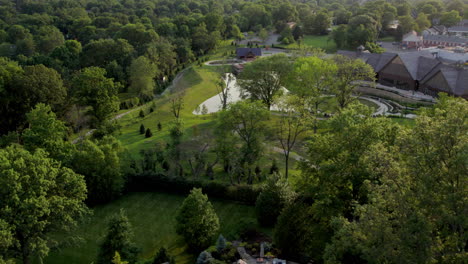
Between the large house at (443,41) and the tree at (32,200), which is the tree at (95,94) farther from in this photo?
the large house at (443,41)

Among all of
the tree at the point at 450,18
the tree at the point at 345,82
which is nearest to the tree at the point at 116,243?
the tree at the point at 345,82

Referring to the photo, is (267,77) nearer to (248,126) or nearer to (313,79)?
(313,79)

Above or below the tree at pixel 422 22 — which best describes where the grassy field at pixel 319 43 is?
below

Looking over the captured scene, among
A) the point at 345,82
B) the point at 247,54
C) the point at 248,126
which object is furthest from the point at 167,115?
the point at 247,54

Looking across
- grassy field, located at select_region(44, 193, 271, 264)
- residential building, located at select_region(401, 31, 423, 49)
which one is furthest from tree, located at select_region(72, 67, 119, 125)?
residential building, located at select_region(401, 31, 423, 49)

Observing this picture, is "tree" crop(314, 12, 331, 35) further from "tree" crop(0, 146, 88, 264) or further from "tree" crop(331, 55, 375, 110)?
"tree" crop(0, 146, 88, 264)

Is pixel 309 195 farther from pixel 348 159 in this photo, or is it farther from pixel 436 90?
pixel 436 90
